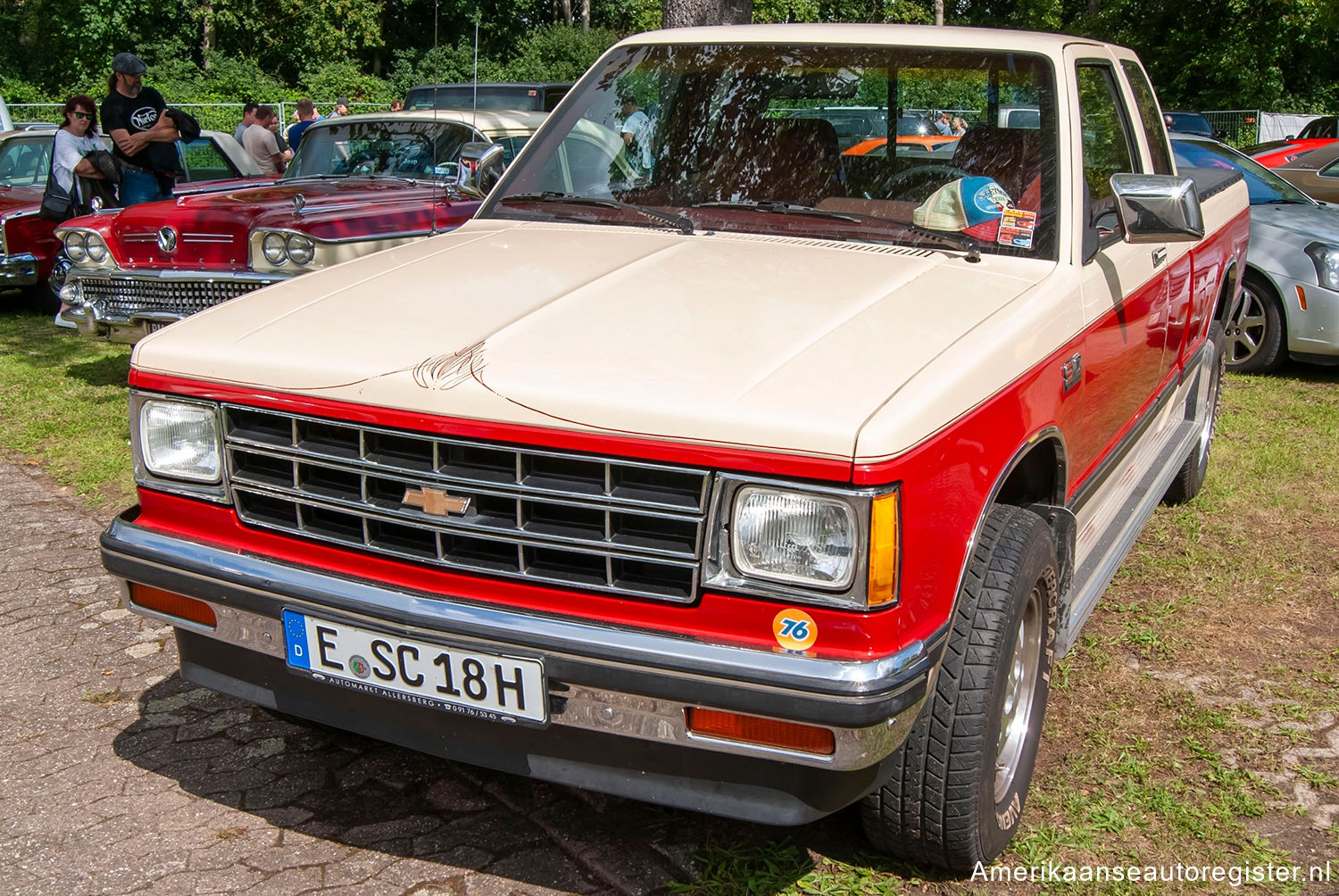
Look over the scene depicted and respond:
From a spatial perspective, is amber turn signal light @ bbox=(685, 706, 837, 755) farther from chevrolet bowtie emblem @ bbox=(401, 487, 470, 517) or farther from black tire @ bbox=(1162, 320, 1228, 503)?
black tire @ bbox=(1162, 320, 1228, 503)

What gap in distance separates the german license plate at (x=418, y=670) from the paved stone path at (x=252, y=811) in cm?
57

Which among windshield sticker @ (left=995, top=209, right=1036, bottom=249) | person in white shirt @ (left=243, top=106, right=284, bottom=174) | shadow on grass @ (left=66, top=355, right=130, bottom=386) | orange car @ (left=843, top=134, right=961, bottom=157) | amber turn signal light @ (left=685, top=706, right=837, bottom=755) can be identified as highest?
orange car @ (left=843, top=134, right=961, bottom=157)

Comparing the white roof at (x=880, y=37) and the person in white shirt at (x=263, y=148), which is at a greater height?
the white roof at (x=880, y=37)

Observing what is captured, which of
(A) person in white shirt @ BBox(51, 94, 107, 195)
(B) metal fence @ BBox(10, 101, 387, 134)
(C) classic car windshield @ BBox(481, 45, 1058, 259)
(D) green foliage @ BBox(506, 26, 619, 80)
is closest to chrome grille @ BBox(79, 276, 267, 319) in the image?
(A) person in white shirt @ BBox(51, 94, 107, 195)

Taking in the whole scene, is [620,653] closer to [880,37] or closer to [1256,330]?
[880,37]

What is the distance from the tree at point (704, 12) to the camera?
24.7ft

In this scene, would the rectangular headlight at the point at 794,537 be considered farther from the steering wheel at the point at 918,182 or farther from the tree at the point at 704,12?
the tree at the point at 704,12

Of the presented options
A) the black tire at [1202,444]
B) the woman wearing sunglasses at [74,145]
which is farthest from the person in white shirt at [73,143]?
the black tire at [1202,444]

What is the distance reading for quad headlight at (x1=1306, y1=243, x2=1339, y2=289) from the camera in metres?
7.43

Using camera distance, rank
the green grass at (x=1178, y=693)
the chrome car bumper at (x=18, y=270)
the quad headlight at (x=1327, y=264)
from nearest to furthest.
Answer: the green grass at (x=1178, y=693), the quad headlight at (x=1327, y=264), the chrome car bumper at (x=18, y=270)

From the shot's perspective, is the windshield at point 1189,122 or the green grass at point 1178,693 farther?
the windshield at point 1189,122

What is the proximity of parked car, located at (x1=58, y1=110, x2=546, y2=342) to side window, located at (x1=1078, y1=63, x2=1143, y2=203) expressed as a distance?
10.8ft

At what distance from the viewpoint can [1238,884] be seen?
9.20 feet

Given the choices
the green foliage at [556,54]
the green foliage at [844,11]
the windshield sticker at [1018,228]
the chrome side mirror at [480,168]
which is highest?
the green foliage at [844,11]
